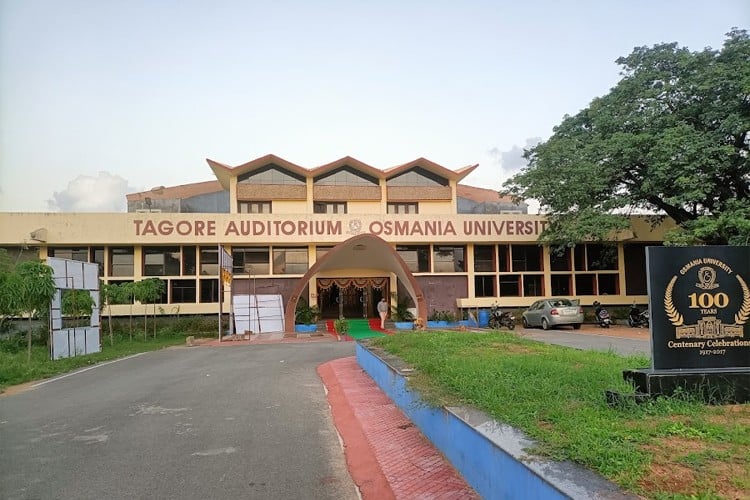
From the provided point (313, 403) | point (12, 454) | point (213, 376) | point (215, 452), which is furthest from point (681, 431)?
point (213, 376)

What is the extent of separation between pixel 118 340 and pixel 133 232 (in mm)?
5511

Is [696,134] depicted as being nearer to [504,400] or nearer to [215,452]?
[504,400]

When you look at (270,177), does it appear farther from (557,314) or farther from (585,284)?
(585,284)

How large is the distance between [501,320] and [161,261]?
51.6 ft

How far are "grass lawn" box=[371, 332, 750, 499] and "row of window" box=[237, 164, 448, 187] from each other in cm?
2146

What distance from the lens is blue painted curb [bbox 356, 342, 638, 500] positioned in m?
2.97

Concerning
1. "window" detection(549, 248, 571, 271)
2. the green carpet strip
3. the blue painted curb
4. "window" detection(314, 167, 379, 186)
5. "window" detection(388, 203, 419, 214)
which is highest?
"window" detection(314, 167, 379, 186)

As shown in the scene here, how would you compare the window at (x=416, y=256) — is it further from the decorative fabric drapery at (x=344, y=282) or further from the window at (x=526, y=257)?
the window at (x=526, y=257)

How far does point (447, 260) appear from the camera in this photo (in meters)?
26.3

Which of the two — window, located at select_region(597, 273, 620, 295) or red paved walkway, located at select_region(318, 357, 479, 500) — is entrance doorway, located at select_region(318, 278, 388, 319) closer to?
window, located at select_region(597, 273, 620, 295)

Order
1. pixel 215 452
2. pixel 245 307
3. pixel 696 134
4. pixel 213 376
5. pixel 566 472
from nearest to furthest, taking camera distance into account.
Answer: pixel 566 472, pixel 215 452, pixel 213 376, pixel 696 134, pixel 245 307

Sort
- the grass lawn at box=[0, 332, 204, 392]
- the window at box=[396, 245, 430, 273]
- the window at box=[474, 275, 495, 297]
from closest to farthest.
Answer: the grass lawn at box=[0, 332, 204, 392] < the window at box=[396, 245, 430, 273] < the window at box=[474, 275, 495, 297]

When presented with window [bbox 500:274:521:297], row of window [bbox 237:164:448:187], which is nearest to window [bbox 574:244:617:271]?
window [bbox 500:274:521:297]

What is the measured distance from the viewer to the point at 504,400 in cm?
490
